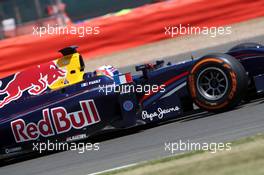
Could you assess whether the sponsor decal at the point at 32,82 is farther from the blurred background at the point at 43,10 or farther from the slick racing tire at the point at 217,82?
the blurred background at the point at 43,10

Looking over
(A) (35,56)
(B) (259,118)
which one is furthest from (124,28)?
(B) (259,118)

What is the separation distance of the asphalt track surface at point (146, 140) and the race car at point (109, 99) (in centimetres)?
19

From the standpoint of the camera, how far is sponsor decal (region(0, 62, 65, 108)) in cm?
852

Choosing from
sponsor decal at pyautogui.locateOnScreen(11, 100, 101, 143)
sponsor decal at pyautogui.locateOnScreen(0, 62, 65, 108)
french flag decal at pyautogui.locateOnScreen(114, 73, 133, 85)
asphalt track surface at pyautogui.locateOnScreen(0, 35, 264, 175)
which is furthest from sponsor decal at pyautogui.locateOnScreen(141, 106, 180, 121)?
sponsor decal at pyautogui.locateOnScreen(0, 62, 65, 108)

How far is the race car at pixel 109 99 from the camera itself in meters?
7.93

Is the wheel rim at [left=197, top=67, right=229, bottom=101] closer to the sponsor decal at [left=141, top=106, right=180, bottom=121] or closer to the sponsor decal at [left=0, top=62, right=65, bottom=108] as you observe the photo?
the sponsor decal at [left=141, top=106, right=180, bottom=121]

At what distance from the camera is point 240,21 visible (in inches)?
583

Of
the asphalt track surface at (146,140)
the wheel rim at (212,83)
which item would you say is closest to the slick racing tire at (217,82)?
the wheel rim at (212,83)

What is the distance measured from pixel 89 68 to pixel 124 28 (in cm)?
128

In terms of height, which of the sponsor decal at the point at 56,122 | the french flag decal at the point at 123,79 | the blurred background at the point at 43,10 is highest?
the blurred background at the point at 43,10

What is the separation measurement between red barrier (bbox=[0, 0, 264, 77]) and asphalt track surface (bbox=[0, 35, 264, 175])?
Result: 21.2ft

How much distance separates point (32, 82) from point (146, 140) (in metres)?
1.94

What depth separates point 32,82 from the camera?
8602mm

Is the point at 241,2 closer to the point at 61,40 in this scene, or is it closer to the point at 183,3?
the point at 183,3
